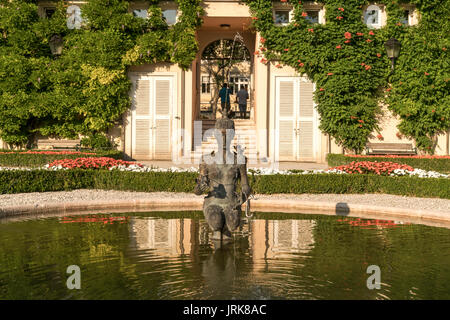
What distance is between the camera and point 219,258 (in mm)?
5352

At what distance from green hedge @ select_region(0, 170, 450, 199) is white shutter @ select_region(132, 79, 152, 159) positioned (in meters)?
6.87

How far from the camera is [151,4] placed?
1727cm

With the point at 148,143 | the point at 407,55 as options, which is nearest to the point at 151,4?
the point at 148,143

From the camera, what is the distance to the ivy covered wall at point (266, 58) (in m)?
16.7

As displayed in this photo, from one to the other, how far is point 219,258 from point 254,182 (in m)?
4.62

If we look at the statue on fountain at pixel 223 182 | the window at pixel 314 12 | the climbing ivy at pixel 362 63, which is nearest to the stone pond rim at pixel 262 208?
the statue on fountain at pixel 223 182

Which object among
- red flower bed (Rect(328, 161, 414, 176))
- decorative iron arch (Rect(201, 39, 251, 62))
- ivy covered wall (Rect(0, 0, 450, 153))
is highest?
decorative iron arch (Rect(201, 39, 251, 62))

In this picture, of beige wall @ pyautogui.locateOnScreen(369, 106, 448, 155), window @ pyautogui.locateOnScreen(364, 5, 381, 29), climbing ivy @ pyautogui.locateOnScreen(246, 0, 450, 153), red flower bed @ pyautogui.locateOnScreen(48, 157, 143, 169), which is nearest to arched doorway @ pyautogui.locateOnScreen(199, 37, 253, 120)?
climbing ivy @ pyautogui.locateOnScreen(246, 0, 450, 153)

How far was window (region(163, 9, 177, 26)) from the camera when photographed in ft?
57.4

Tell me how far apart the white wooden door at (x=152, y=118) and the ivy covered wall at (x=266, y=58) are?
553 millimetres

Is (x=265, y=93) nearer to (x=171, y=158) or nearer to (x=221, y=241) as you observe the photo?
(x=171, y=158)

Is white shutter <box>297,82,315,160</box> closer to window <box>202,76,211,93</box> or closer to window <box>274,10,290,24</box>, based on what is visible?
window <box>274,10,290,24</box>

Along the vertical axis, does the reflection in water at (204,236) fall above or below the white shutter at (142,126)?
below

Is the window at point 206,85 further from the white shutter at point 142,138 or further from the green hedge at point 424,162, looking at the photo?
the green hedge at point 424,162
